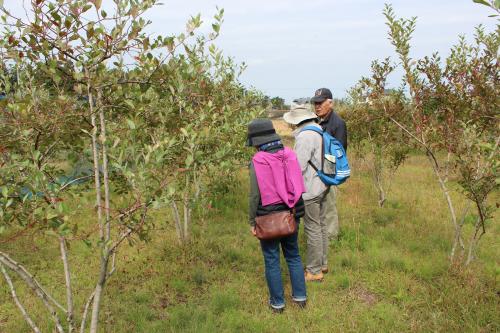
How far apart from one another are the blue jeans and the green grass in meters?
0.15

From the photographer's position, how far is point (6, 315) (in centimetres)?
450

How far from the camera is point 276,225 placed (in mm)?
4086

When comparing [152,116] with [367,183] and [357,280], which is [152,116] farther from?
[367,183]

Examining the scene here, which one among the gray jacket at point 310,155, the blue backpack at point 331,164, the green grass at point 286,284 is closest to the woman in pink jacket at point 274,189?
the green grass at point 286,284

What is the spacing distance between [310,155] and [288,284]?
5.27ft

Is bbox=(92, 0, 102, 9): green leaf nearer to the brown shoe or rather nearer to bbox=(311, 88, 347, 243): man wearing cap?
bbox=(311, 88, 347, 243): man wearing cap

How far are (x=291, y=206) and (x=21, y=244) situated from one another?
4.75 m

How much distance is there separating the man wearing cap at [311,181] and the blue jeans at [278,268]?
0.62m

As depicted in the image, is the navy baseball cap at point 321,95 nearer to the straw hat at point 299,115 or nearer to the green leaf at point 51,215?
the straw hat at point 299,115

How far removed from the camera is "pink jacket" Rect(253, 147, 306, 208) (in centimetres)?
409

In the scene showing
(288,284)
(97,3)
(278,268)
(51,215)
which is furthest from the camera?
(288,284)

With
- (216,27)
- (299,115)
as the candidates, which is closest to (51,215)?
(216,27)

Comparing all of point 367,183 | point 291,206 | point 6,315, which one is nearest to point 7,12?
point 291,206

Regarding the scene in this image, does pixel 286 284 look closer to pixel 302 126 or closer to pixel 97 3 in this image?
pixel 302 126
